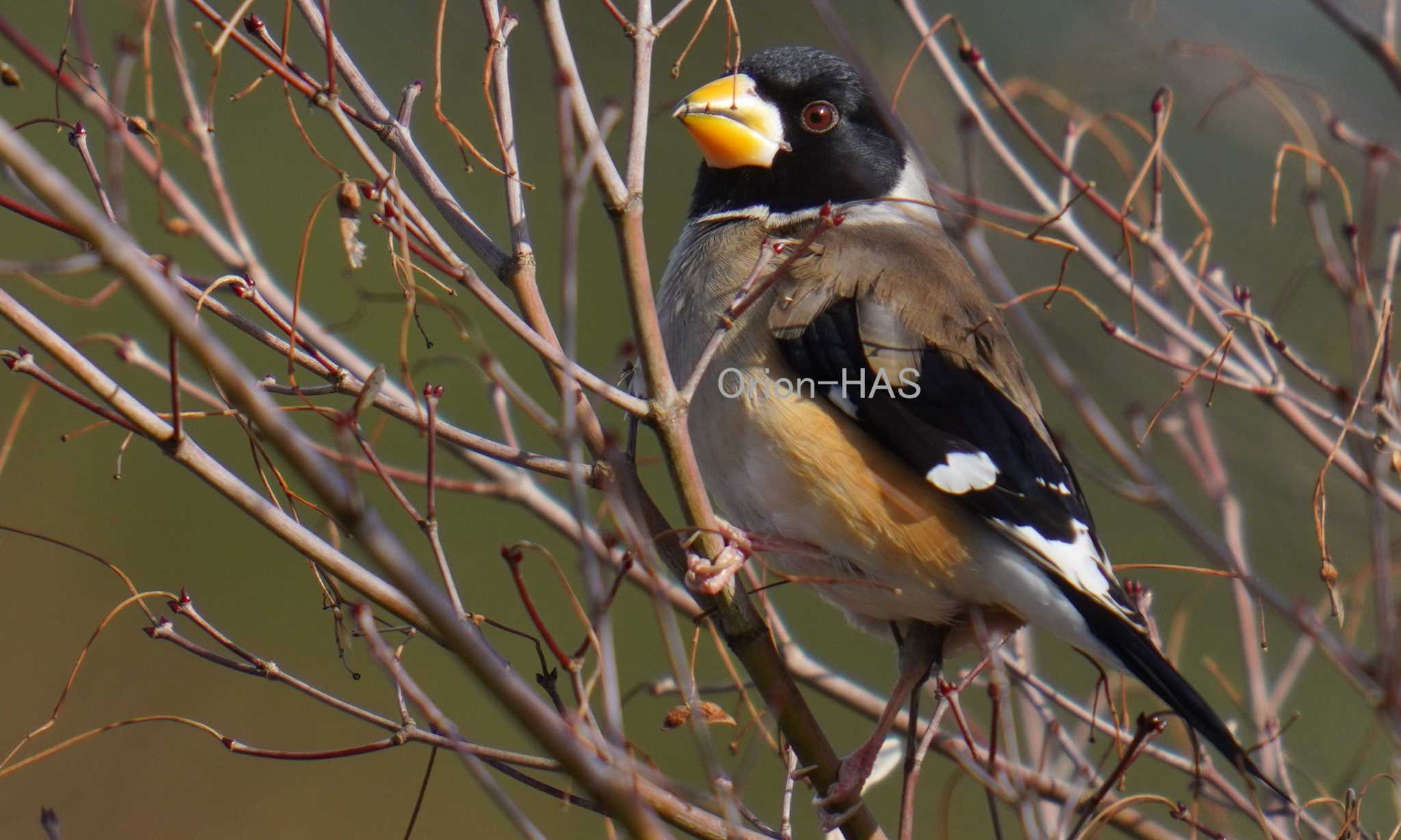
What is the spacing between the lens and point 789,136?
2.88 meters

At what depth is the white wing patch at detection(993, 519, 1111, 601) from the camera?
7.12ft

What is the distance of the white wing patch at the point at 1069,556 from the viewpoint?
7.12ft

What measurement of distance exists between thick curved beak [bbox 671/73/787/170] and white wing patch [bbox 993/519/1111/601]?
978 millimetres

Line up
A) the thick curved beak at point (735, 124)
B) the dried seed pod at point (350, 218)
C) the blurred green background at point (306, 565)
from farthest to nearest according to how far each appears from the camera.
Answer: the blurred green background at point (306, 565) → the thick curved beak at point (735, 124) → the dried seed pod at point (350, 218)

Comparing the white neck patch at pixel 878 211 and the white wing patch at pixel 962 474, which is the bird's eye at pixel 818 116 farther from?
the white wing patch at pixel 962 474

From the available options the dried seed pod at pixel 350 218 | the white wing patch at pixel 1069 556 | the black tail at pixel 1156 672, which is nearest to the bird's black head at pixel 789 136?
the white wing patch at pixel 1069 556

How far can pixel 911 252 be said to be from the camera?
2555mm

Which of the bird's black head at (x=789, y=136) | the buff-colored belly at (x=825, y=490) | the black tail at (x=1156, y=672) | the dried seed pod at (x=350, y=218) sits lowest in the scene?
the black tail at (x=1156, y=672)

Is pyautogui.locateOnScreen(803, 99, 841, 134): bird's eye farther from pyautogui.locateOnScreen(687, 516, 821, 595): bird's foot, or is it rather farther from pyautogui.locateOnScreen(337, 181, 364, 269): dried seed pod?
pyautogui.locateOnScreen(337, 181, 364, 269): dried seed pod

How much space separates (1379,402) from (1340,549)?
61.9 inches

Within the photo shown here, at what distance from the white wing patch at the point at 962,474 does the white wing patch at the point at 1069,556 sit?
66mm

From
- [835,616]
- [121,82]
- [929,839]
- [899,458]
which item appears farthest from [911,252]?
[929,839]

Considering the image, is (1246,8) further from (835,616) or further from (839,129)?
(835,616)

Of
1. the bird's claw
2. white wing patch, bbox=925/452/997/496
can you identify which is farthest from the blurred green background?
the bird's claw
